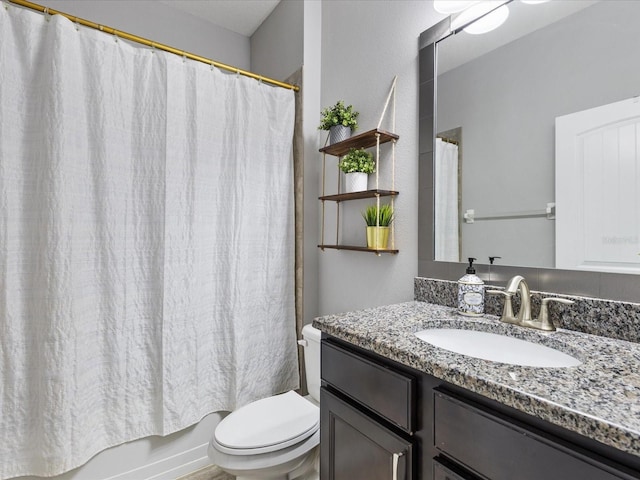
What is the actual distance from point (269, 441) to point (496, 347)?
0.87m

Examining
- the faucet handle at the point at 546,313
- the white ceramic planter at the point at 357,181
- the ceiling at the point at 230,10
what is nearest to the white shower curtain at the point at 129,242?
the white ceramic planter at the point at 357,181

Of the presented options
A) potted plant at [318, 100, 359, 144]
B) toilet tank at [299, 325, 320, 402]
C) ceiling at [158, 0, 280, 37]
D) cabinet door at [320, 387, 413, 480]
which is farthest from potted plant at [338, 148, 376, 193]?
ceiling at [158, 0, 280, 37]

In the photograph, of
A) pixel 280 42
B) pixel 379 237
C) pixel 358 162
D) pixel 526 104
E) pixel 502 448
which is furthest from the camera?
pixel 280 42

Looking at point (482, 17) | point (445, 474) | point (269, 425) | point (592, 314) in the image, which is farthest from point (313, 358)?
point (482, 17)

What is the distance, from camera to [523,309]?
98 cm

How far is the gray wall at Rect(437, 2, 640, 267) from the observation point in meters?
0.90

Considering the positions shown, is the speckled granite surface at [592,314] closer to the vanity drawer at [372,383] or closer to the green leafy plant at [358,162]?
the vanity drawer at [372,383]

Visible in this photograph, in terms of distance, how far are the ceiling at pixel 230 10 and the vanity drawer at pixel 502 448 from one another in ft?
8.33

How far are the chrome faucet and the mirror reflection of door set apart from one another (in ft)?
0.91

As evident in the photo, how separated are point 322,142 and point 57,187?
4.40 ft

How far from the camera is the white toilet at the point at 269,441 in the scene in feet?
3.95

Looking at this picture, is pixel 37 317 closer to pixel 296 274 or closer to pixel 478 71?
pixel 296 274

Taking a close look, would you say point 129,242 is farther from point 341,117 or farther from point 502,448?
point 502,448

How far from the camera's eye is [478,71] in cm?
121
